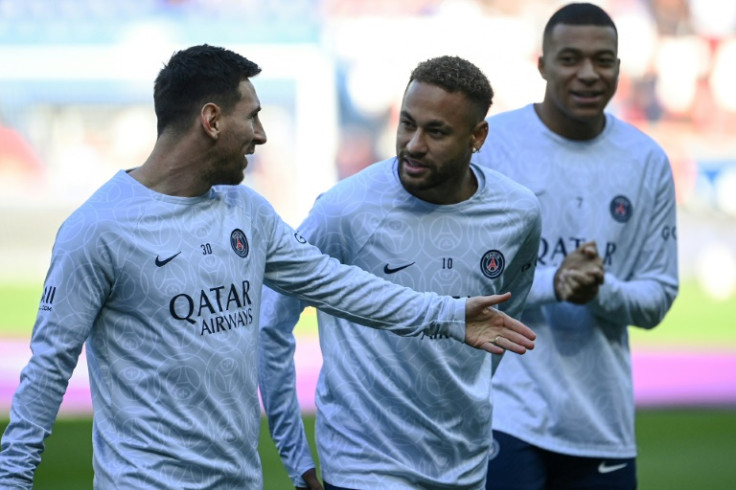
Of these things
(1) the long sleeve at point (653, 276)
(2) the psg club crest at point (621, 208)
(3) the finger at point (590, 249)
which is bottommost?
(1) the long sleeve at point (653, 276)

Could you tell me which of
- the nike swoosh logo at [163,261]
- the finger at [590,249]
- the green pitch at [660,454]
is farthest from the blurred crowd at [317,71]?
the nike swoosh logo at [163,261]

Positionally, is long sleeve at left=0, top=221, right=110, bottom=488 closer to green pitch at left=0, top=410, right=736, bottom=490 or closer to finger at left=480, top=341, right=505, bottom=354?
finger at left=480, top=341, right=505, bottom=354

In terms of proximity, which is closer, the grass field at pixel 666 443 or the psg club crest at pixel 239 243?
the psg club crest at pixel 239 243

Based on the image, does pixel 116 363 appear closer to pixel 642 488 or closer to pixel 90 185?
pixel 642 488

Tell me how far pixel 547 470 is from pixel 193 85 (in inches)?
80.4

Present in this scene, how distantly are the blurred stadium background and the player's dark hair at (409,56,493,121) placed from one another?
36.0ft

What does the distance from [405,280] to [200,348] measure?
2.72ft

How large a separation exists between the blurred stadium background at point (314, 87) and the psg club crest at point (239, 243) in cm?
1139

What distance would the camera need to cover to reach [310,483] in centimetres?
413

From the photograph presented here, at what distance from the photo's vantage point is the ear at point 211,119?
3559 millimetres

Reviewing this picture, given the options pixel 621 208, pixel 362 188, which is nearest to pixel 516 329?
pixel 362 188

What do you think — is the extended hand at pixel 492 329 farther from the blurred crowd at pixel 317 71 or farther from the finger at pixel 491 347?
the blurred crowd at pixel 317 71

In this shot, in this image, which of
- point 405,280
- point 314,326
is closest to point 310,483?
point 405,280

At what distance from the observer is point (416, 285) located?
158 inches
